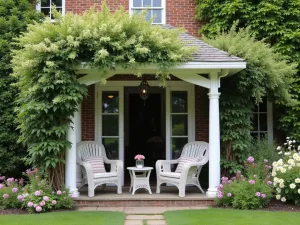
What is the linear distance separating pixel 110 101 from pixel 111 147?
1183 millimetres

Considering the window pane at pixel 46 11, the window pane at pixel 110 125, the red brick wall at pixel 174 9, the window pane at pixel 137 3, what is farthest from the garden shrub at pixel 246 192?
the window pane at pixel 46 11

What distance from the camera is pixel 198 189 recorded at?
29.6 feet

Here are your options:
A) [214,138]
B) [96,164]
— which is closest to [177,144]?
[214,138]

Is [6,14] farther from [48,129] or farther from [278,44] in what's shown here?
[278,44]

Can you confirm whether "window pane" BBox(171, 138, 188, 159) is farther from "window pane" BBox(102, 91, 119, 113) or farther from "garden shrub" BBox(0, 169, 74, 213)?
"garden shrub" BBox(0, 169, 74, 213)

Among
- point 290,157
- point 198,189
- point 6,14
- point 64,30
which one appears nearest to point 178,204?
point 198,189

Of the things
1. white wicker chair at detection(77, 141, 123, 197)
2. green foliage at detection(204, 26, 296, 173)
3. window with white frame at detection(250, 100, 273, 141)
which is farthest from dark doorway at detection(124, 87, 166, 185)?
green foliage at detection(204, 26, 296, 173)

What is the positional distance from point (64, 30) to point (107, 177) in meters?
3.09

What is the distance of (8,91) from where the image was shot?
918 cm

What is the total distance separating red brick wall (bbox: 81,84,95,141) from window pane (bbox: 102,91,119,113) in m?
0.31

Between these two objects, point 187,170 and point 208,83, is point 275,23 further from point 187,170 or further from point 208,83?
point 187,170

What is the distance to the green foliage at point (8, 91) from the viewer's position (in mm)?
9031

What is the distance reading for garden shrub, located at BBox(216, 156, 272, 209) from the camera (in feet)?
24.1

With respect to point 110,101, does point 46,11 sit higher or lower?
higher
